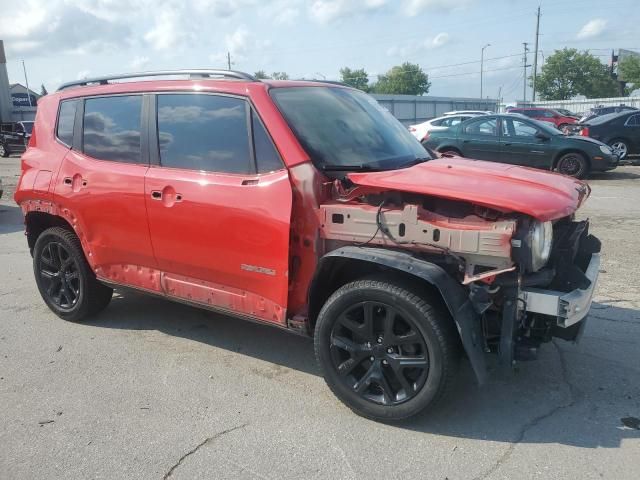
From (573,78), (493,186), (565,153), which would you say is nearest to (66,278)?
(493,186)

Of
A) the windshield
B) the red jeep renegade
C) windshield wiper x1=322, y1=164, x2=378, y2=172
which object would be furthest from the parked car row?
windshield wiper x1=322, y1=164, x2=378, y2=172

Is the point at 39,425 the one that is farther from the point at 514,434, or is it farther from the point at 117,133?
the point at 514,434

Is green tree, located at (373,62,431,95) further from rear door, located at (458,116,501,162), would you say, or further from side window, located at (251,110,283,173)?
side window, located at (251,110,283,173)

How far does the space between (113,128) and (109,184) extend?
0.45m

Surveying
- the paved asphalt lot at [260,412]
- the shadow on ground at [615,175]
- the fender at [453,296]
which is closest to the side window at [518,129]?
the shadow on ground at [615,175]

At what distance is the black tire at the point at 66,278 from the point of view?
4738 mm

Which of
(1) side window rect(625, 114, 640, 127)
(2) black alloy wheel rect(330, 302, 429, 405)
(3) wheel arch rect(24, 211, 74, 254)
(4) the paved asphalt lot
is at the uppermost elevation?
(1) side window rect(625, 114, 640, 127)

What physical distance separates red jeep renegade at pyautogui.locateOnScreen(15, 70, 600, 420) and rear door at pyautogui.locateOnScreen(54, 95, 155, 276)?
0.05 ft

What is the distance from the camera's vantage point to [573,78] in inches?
3221

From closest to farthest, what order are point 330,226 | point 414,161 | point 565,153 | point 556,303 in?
point 556,303 → point 330,226 → point 414,161 → point 565,153

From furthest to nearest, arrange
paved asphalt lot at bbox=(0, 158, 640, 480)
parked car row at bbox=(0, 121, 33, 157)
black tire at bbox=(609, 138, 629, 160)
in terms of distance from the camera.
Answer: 1. parked car row at bbox=(0, 121, 33, 157)
2. black tire at bbox=(609, 138, 629, 160)
3. paved asphalt lot at bbox=(0, 158, 640, 480)

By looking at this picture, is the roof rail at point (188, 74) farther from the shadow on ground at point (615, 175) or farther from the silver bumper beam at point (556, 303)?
the shadow on ground at point (615, 175)

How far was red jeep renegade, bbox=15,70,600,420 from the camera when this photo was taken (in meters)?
3.02

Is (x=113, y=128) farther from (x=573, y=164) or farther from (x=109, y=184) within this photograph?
(x=573, y=164)
